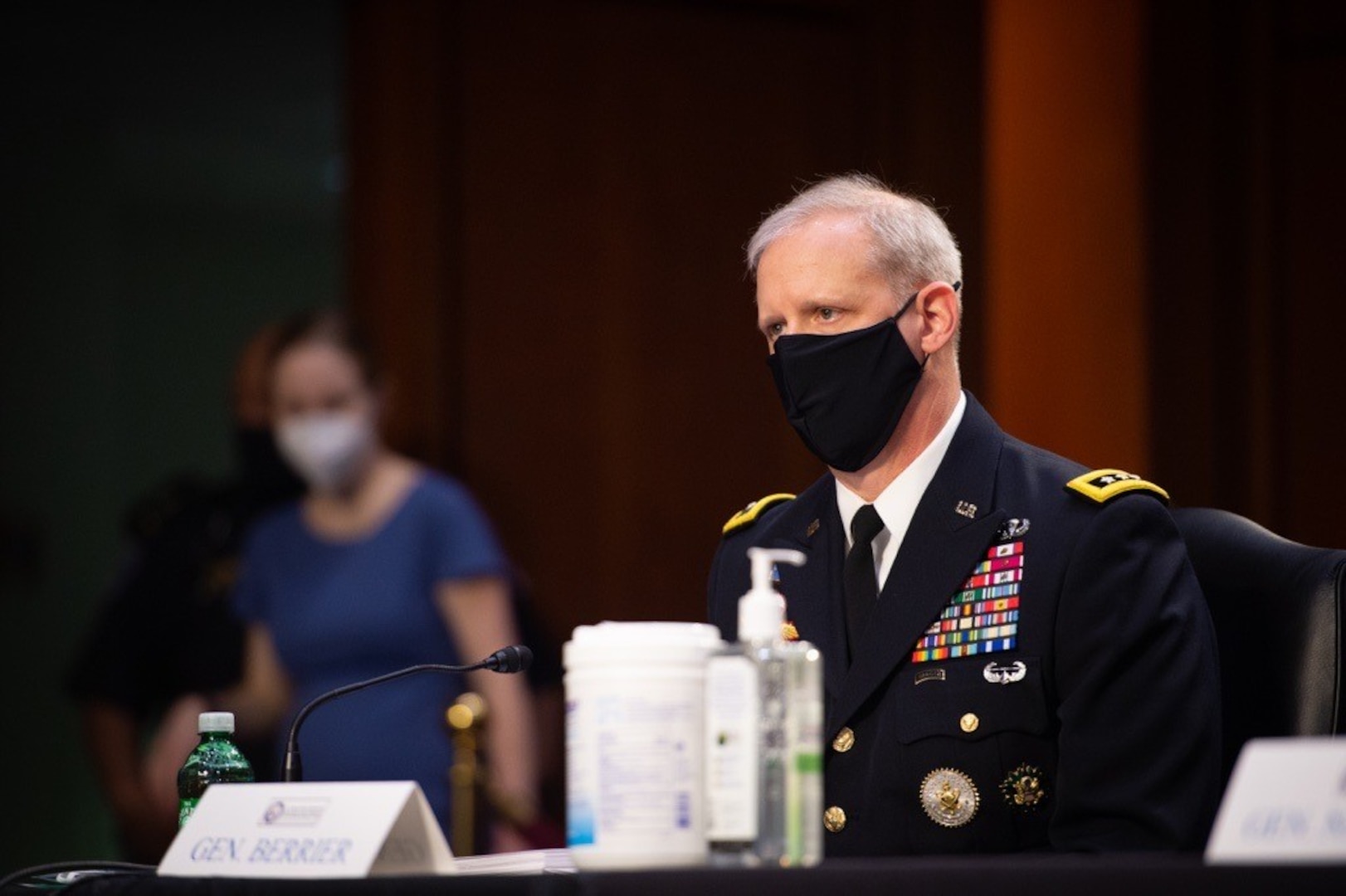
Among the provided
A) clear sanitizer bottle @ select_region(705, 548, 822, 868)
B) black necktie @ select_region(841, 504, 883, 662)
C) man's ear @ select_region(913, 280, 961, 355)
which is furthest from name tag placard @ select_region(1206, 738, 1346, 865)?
man's ear @ select_region(913, 280, 961, 355)

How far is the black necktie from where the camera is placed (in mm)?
1943

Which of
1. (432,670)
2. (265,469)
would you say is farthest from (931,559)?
(265,469)

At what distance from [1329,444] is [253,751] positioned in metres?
2.08

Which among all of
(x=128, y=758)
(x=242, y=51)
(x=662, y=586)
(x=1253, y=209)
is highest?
(x=242, y=51)

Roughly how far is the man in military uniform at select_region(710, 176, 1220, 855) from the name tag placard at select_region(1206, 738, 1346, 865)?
54cm

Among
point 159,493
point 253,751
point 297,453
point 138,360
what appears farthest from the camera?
point 138,360

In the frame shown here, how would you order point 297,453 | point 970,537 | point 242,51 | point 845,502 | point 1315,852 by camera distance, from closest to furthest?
point 1315,852, point 970,537, point 845,502, point 297,453, point 242,51

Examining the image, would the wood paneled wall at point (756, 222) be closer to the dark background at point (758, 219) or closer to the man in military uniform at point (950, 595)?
the dark background at point (758, 219)

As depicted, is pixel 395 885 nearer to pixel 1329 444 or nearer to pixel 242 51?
pixel 1329 444

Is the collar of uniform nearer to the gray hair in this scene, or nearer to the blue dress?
the gray hair

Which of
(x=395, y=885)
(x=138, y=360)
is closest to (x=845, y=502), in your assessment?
(x=395, y=885)

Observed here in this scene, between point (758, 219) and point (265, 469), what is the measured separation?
1121 millimetres

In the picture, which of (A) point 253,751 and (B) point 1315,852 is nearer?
(B) point 1315,852

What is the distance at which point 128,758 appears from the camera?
3.94 m
